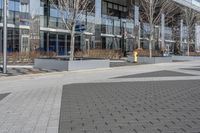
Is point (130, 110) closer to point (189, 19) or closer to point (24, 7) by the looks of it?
point (24, 7)

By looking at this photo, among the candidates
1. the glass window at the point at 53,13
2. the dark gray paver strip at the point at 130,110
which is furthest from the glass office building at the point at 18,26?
the dark gray paver strip at the point at 130,110

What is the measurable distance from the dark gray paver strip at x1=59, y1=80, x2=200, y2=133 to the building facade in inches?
1132

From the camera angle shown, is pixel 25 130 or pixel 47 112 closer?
pixel 25 130

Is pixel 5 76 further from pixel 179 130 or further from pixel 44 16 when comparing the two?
pixel 44 16

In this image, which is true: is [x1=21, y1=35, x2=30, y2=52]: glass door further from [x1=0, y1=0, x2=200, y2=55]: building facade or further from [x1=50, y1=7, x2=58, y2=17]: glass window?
[x1=50, y1=7, x2=58, y2=17]: glass window

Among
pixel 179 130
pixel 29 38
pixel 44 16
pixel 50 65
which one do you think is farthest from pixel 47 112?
pixel 44 16

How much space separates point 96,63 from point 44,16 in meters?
21.3

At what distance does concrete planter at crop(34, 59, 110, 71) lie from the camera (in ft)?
79.2

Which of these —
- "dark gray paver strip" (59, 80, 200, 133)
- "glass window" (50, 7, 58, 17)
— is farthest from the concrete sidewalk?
"glass window" (50, 7, 58, 17)

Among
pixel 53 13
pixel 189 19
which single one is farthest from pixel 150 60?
pixel 189 19

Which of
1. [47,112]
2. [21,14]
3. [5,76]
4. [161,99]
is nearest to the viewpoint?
[47,112]

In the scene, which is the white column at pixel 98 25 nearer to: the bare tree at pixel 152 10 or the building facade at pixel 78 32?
the building facade at pixel 78 32

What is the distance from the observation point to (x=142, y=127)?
809 centimetres

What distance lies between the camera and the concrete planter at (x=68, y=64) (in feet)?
79.2
